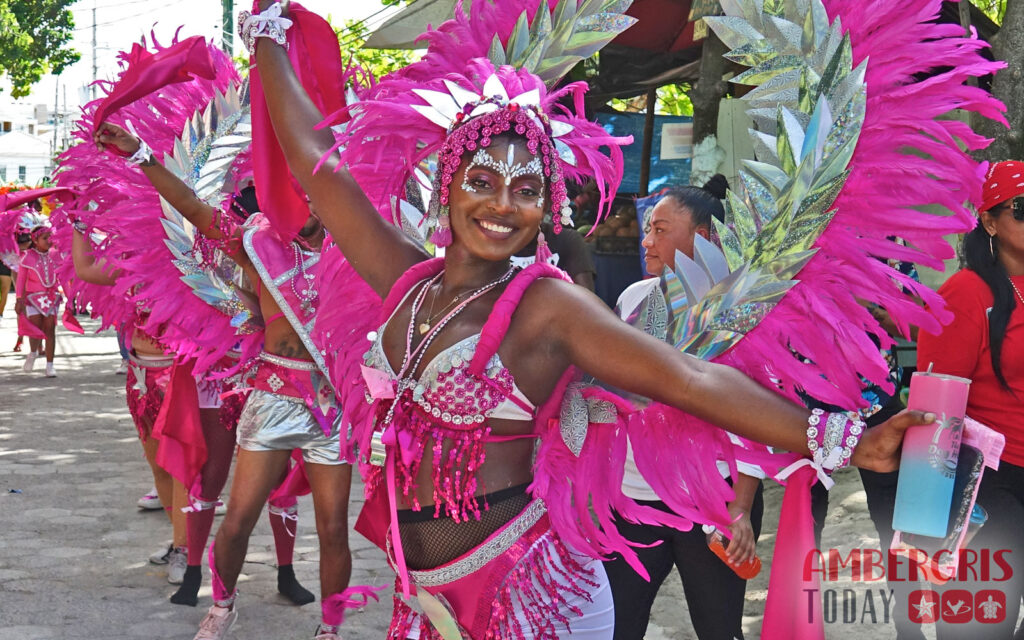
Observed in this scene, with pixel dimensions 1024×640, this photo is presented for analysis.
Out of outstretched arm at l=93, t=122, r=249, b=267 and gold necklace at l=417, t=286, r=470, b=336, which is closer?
gold necklace at l=417, t=286, r=470, b=336

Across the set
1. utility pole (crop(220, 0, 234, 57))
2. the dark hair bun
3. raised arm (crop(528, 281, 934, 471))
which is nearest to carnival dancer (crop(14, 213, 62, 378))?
utility pole (crop(220, 0, 234, 57))

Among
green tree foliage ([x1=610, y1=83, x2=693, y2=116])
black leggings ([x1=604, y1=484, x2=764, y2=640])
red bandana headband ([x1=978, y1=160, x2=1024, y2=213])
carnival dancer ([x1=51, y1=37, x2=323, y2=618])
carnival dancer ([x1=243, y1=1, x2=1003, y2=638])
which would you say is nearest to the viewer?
carnival dancer ([x1=243, y1=1, x2=1003, y2=638])

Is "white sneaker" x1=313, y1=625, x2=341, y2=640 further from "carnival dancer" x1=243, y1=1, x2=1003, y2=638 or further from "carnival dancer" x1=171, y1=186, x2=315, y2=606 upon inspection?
"carnival dancer" x1=243, y1=1, x2=1003, y2=638

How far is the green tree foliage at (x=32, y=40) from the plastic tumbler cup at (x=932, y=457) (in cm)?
2534

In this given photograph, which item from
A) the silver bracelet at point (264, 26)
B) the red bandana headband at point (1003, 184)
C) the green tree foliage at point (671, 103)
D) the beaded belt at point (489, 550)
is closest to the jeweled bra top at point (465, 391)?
the beaded belt at point (489, 550)

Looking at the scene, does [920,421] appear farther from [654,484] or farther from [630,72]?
[630,72]

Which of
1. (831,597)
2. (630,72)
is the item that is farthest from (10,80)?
(831,597)

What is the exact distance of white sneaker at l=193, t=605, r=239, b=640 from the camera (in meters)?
4.52

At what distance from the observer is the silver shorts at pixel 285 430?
4535 millimetres

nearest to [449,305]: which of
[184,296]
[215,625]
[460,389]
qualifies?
[460,389]

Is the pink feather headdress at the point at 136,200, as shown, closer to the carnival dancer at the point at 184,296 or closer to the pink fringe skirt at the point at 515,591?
the carnival dancer at the point at 184,296

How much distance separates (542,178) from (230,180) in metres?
2.87

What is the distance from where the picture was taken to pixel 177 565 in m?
5.46

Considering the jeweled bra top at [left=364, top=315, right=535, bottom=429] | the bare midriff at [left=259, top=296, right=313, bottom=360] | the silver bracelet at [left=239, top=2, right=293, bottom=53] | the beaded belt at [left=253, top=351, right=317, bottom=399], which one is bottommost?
the beaded belt at [left=253, top=351, right=317, bottom=399]
